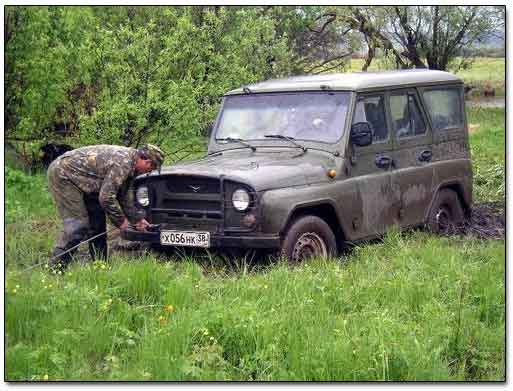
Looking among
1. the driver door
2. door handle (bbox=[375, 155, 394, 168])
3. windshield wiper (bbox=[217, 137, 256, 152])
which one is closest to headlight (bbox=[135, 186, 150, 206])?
windshield wiper (bbox=[217, 137, 256, 152])

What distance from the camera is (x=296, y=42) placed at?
500 inches

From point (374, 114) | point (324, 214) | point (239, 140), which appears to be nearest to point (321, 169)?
point (324, 214)

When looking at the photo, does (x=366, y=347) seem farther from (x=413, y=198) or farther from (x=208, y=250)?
(x=413, y=198)

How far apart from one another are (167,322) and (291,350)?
2.99 feet

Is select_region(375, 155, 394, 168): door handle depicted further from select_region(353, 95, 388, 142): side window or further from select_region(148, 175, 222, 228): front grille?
select_region(148, 175, 222, 228): front grille

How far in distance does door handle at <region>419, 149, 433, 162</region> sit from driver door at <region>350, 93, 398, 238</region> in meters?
0.40

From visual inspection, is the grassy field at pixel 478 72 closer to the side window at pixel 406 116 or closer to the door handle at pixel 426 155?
the side window at pixel 406 116

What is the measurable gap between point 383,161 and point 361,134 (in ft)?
1.43

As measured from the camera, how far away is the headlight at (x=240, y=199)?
6.82 m

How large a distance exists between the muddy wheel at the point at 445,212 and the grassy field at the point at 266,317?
3.70ft

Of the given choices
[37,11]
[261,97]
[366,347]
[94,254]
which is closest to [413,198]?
[261,97]

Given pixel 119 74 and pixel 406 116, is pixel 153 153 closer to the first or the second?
pixel 406 116

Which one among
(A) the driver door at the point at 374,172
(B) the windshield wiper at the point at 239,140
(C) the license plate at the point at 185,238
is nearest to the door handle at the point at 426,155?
(A) the driver door at the point at 374,172

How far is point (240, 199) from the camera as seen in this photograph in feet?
22.4
